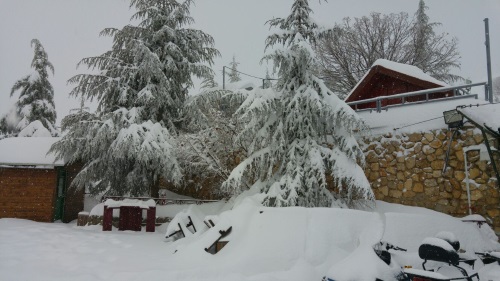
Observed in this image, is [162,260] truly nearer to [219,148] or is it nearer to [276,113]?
[276,113]

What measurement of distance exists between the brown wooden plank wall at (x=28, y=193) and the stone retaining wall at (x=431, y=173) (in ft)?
40.1

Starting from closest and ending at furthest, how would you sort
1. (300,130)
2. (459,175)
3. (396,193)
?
(300,130) < (459,175) < (396,193)

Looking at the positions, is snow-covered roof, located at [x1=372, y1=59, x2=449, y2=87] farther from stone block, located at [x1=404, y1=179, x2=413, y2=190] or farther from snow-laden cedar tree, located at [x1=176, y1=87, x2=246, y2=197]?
snow-laden cedar tree, located at [x1=176, y1=87, x2=246, y2=197]

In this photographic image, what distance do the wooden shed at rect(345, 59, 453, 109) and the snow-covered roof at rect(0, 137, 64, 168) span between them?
14.3 metres

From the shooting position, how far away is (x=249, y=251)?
4.76 meters

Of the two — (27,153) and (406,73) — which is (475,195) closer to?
(406,73)

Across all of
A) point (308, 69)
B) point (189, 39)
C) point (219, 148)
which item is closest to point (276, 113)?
point (308, 69)

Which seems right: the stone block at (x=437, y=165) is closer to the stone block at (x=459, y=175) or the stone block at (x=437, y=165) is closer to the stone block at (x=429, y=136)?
the stone block at (x=459, y=175)

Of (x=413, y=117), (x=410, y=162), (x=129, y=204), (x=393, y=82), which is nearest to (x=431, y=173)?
(x=410, y=162)

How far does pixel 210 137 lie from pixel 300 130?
482cm

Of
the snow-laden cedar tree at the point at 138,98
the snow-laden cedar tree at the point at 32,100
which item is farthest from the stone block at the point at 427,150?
the snow-laden cedar tree at the point at 32,100

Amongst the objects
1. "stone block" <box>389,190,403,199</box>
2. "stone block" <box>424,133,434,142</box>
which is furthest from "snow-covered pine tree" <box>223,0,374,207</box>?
"stone block" <box>424,133,434,142</box>

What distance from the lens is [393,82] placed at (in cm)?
1683

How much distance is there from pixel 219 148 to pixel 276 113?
414 centimetres
